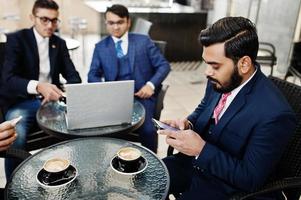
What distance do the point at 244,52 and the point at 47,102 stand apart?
1.43 meters

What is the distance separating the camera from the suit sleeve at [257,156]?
1334mm

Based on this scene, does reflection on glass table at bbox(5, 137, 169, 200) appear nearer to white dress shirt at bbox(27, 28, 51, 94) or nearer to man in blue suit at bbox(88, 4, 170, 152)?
man in blue suit at bbox(88, 4, 170, 152)

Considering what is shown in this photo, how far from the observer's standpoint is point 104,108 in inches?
70.9

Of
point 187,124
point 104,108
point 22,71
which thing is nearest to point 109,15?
point 22,71

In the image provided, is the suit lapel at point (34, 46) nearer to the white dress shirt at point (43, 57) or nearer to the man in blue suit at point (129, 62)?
the white dress shirt at point (43, 57)

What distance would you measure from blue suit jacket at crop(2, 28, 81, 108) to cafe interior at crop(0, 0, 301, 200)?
0.45 ft

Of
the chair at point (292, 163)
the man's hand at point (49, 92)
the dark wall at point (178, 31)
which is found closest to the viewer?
the chair at point (292, 163)

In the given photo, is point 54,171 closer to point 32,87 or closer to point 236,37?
point 236,37

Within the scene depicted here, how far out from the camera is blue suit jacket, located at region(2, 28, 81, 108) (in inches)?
94.0

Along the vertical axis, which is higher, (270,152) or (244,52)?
(244,52)

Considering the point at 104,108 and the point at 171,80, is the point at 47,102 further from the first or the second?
the point at 171,80

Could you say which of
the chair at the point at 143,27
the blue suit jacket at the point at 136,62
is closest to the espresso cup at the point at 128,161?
the blue suit jacket at the point at 136,62

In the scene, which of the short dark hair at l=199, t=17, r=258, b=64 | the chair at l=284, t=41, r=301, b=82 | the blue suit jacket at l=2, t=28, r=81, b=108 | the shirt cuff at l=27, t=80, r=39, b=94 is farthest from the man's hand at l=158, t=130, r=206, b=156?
the chair at l=284, t=41, r=301, b=82

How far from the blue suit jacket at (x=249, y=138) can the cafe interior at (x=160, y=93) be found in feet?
0.37
